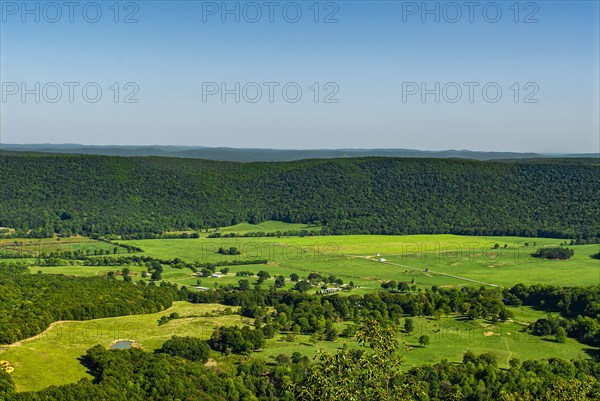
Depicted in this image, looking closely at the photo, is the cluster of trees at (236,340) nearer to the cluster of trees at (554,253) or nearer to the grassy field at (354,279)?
the grassy field at (354,279)

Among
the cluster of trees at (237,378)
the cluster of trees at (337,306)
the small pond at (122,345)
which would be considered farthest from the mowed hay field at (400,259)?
the cluster of trees at (237,378)

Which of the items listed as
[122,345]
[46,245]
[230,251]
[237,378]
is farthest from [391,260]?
[237,378]

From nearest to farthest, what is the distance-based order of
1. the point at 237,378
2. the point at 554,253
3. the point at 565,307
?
the point at 237,378 → the point at 565,307 → the point at 554,253

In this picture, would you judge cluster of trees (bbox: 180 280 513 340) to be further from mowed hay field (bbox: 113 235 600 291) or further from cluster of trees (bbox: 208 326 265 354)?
mowed hay field (bbox: 113 235 600 291)

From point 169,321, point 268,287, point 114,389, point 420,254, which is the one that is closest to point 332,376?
point 114,389

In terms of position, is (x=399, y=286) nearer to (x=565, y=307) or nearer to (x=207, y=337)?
(x=565, y=307)

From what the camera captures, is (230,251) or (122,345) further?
(230,251)
